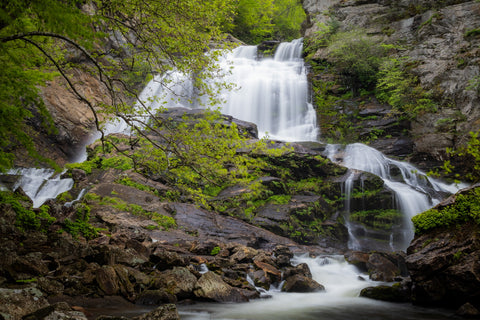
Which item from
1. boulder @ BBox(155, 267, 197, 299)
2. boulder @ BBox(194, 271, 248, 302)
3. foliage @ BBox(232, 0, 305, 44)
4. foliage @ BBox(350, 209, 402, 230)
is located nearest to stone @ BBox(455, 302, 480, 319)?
boulder @ BBox(194, 271, 248, 302)

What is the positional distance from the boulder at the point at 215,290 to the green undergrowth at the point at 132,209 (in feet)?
15.1

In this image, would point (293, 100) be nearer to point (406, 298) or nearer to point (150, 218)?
point (150, 218)

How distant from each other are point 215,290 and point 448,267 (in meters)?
4.83

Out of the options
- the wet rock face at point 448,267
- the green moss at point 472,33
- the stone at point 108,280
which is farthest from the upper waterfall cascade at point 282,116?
the green moss at point 472,33

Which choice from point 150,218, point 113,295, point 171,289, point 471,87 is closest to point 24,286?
point 113,295

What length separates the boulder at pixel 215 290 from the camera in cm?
681

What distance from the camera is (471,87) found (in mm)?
18312

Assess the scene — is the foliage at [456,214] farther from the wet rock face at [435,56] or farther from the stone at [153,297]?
the wet rock face at [435,56]

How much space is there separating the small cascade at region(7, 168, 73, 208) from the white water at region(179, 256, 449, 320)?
992 centimetres

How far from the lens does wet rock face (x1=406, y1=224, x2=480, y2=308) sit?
602 centimetres

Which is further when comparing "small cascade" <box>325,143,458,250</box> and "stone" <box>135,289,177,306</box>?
"small cascade" <box>325,143,458,250</box>

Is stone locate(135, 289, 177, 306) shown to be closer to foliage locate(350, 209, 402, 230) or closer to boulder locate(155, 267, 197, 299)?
boulder locate(155, 267, 197, 299)

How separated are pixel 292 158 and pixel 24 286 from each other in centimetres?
1353

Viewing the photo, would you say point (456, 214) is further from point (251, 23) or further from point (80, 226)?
point (251, 23)
